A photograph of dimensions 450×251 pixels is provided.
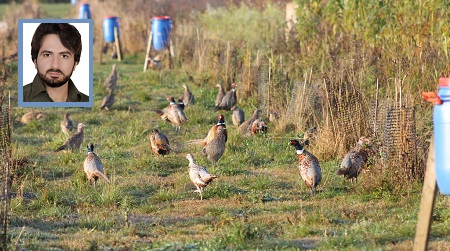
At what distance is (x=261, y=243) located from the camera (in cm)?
719

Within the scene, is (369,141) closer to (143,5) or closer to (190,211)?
(190,211)

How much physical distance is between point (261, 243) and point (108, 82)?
11.5m

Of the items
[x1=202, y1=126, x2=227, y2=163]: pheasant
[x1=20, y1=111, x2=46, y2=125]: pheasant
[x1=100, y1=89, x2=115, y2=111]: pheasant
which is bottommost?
[x1=202, y1=126, x2=227, y2=163]: pheasant

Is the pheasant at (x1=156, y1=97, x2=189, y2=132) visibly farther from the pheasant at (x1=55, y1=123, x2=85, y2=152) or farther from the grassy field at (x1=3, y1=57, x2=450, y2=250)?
the pheasant at (x1=55, y1=123, x2=85, y2=152)

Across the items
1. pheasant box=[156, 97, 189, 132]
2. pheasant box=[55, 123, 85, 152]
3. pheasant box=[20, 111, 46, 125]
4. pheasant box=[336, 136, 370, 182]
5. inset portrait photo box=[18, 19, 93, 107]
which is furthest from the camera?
pheasant box=[20, 111, 46, 125]

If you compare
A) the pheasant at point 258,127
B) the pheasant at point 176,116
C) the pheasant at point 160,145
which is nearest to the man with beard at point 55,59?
the pheasant at point 160,145

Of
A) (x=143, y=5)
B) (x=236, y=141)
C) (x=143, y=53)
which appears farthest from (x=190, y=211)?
(x=143, y=5)

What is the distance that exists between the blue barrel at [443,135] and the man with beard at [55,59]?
4786 millimetres

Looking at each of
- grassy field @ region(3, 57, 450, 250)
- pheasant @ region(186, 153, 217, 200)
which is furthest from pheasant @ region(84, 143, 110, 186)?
pheasant @ region(186, 153, 217, 200)

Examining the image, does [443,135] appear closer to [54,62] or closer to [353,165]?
[353,165]

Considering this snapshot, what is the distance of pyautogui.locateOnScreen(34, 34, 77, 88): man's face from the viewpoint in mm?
9289

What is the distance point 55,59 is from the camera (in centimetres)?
922

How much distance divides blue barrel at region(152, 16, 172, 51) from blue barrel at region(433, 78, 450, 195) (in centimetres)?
1653

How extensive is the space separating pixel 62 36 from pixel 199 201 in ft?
7.78
